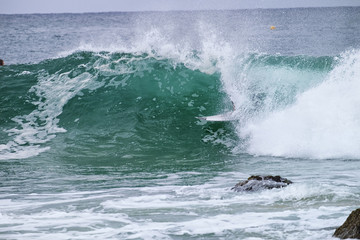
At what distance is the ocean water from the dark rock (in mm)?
328

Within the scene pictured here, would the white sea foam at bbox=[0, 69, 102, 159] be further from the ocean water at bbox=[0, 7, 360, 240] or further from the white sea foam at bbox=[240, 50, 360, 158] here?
the white sea foam at bbox=[240, 50, 360, 158]

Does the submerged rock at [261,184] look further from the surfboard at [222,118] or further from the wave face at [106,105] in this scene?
the surfboard at [222,118]

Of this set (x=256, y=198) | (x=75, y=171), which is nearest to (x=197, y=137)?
(x=75, y=171)

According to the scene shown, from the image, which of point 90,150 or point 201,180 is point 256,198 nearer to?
point 201,180

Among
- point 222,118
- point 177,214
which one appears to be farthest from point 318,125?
point 177,214

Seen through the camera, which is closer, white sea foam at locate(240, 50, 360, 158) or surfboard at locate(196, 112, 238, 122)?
white sea foam at locate(240, 50, 360, 158)

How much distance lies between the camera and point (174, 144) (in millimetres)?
12812

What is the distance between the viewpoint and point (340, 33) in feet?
141

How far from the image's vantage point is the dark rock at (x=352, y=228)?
506 centimetres

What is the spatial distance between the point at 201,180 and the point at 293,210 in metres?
2.63

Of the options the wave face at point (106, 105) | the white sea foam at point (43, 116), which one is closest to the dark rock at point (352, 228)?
the wave face at point (106, 105)

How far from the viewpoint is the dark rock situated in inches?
A: 199

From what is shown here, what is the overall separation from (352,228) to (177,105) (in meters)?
10.5

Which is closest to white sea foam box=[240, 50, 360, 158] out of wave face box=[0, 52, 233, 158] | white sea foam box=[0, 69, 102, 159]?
wave face box=[0, 52, 233, 158]
